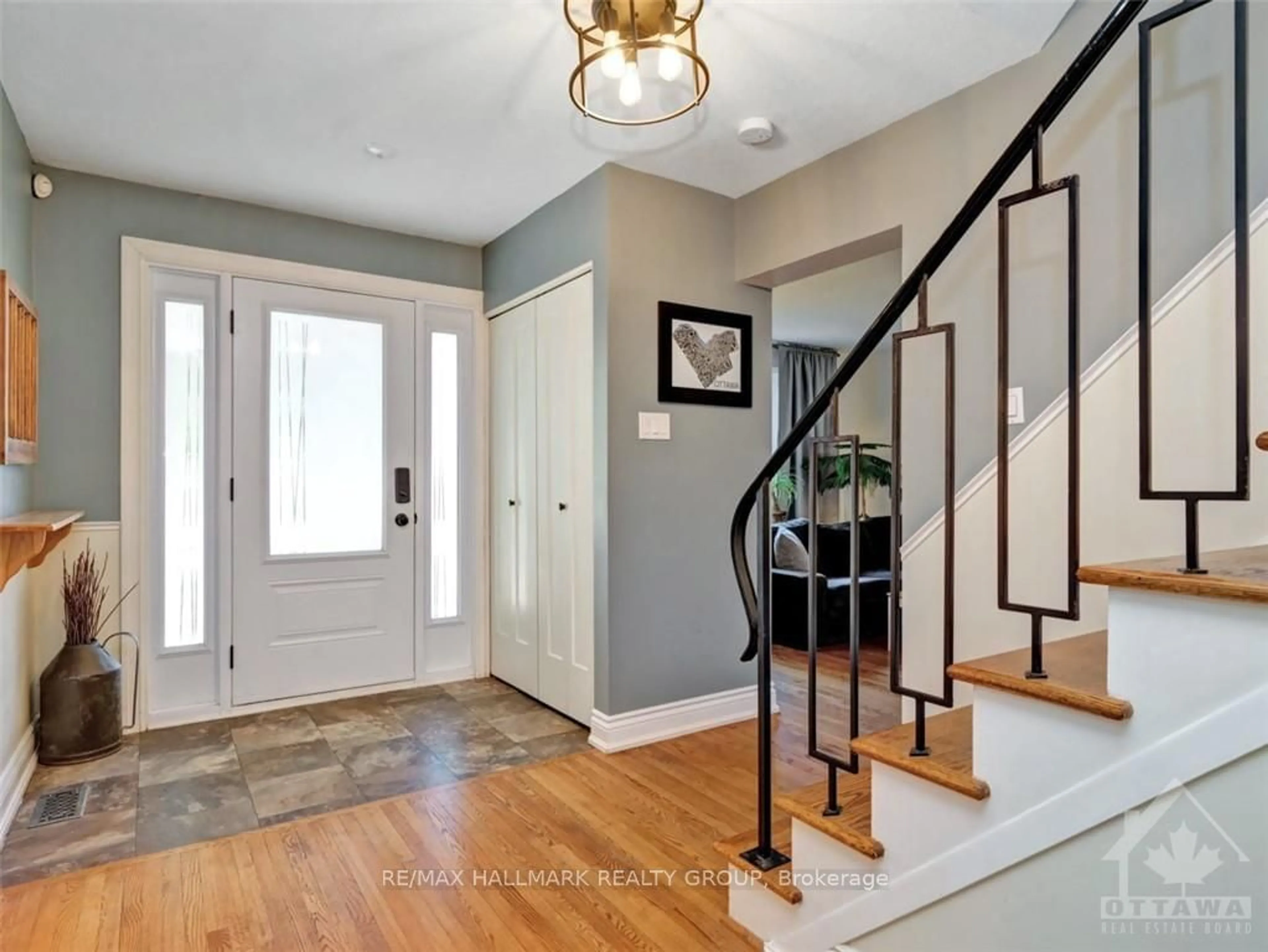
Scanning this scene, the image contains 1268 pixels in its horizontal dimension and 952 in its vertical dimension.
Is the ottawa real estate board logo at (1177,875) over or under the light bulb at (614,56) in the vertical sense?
under

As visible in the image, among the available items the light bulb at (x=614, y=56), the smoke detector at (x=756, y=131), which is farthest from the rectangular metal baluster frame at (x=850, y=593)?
the smoke detector at (x=756, y=131)

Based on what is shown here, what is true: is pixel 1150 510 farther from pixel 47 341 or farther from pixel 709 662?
pixel 47 341

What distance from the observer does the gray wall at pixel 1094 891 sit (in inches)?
37.6

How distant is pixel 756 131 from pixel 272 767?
3069 mm

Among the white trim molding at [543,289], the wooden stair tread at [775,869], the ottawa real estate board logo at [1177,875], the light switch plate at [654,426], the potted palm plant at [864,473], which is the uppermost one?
the white trim molding at [543,289]

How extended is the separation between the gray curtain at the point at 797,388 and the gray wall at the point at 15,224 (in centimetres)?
543

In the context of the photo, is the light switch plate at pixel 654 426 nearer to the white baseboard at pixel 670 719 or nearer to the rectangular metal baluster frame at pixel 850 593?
the white baseboard at pixel 670 719

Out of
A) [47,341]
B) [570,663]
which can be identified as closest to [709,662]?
[570,663]

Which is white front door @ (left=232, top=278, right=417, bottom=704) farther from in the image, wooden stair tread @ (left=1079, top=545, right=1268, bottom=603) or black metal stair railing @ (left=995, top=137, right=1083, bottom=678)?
wooden stair tread @ (left=1079, top=545, right=1268, bottom=603)

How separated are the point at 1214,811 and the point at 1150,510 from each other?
1.14 m

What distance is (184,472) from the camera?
3275 millimetres

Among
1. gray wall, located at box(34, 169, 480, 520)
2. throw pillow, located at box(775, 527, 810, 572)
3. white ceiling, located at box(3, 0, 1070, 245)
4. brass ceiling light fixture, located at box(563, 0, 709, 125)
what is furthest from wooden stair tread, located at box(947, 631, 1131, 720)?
throw pillow, located at box(775, 527, 810, 572)

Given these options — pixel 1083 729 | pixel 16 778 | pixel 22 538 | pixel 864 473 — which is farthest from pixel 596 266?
pixel 864 473

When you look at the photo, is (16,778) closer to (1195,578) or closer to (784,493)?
(1195,578)
